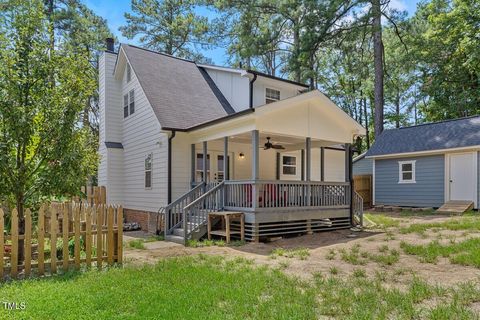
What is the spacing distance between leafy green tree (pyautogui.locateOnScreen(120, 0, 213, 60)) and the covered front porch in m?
18.9

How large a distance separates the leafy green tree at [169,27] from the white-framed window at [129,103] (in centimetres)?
1563

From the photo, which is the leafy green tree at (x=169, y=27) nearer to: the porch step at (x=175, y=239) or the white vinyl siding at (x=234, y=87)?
the white vinyl siding at (x=234, y=87)

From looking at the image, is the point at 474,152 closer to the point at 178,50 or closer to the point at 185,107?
the point at 185,107

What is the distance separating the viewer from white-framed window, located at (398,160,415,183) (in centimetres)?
1786

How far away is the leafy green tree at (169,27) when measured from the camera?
29188 mm

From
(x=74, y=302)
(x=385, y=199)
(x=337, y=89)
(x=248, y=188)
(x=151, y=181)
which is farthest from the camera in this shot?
(x=337, y=89)

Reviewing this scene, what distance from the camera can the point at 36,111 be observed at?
6441 millimetres

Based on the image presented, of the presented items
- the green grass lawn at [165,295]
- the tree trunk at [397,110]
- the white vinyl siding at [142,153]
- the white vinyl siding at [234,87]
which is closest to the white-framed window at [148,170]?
the white vinyl siding at [142,153]

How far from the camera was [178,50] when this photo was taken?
30.5m

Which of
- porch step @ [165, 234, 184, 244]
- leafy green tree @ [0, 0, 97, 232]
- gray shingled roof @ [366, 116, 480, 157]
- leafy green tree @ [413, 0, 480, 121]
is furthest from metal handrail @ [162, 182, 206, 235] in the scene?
leafy green tree @ [413, 0, 480, 121]

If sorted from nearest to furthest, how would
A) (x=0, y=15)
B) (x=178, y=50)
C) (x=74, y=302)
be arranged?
(x=74, y=302) < (x=0, y=15) < (x=178, y=50)

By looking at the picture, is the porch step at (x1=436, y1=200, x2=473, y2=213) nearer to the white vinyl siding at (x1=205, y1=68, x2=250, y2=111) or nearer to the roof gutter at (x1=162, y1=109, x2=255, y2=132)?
the white vinyl siding at (x1=205, y1=68, x2=250, y2=111)

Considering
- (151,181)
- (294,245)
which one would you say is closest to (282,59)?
(151,181)

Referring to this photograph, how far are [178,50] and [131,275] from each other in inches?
1075
